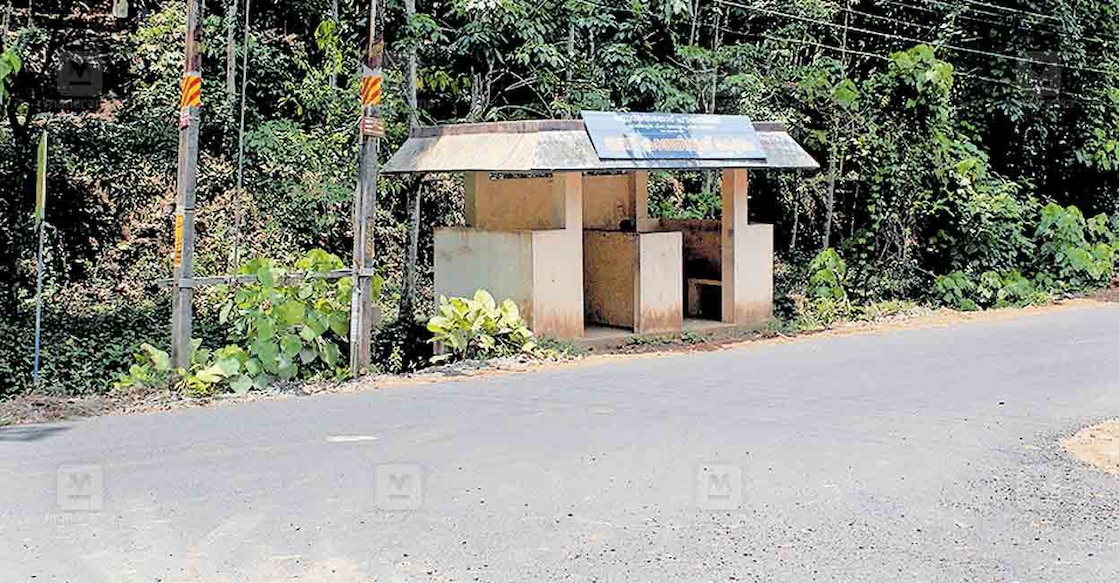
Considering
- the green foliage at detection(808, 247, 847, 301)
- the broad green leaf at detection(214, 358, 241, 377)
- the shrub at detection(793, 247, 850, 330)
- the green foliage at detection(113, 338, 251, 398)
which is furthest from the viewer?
the green foliage at detection(808, 247, 847, 301)

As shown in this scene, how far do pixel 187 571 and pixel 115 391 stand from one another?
5561 mm

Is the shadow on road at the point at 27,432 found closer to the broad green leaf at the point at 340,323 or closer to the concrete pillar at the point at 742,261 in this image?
the broad green leaf at the point at 340,323

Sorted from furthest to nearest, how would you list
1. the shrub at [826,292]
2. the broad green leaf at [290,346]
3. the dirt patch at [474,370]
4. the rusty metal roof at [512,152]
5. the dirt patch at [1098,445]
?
1. the shrub at [826,292]
2. the rusty metal roof at [512,152]
3. the broad green leaf at [290,346]
4. the dirt patch at [474,370]
5. the dirt patch at [1098,445]

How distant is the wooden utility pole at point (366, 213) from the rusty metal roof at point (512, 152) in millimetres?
1779

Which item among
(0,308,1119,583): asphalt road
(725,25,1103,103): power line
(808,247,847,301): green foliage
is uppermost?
(725,25,1103,103): power line

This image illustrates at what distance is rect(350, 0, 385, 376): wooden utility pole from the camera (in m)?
11.9

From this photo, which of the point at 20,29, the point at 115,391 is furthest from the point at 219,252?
the point at 115,391

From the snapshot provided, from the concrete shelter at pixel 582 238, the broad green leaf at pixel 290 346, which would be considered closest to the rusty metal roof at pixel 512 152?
the concrete shelter at pixel 582 238

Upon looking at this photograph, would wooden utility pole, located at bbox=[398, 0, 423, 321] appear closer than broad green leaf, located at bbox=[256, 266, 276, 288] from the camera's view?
No

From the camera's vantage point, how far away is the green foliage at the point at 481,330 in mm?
13102

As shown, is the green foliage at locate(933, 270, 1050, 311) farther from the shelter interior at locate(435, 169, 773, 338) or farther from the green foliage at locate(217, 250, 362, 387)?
the green foliage at locate(217, 250, 362, 387)

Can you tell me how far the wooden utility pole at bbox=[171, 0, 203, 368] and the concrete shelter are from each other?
355cm

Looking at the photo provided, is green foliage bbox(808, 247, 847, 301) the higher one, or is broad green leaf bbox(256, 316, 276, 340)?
green foliage bbox(808, 247, 847, 301)

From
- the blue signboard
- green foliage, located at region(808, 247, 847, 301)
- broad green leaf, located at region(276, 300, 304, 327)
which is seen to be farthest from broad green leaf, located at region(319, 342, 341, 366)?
green foliage, located at region(808, 247, 847, 301)
